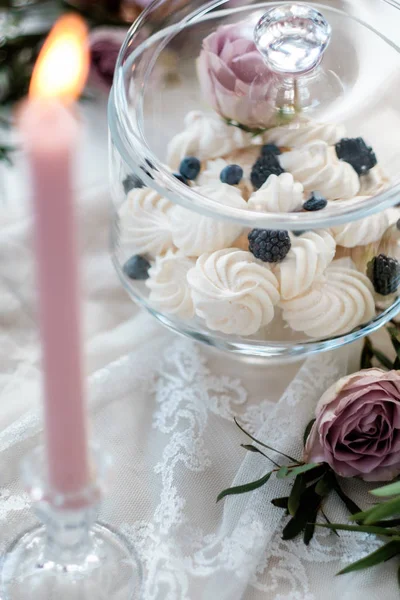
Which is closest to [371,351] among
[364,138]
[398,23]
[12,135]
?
[364,138]

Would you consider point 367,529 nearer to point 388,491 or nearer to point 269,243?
point 388,491

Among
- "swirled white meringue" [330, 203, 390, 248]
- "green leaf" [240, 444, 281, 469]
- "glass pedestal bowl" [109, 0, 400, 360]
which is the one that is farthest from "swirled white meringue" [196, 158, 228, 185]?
"green leaf" [240, 444, 281, 469]

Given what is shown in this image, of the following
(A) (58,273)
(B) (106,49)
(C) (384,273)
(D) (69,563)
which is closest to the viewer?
(A) (58,273)

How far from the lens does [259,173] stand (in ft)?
2.15

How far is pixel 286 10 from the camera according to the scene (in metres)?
0.71

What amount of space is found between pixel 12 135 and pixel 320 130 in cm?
34

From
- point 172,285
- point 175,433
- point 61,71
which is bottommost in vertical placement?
point 175,433

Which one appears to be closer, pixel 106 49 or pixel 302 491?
pixel 302 491

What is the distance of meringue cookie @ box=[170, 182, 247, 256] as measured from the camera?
61 cm

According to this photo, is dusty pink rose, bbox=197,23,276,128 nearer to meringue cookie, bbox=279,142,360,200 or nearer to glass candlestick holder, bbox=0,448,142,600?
meringue cookie, bbox=279,142,360,200

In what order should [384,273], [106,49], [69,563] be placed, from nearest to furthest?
1. [69,563]
2. [384,273]
3. [106,49]

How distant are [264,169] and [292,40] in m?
0.12

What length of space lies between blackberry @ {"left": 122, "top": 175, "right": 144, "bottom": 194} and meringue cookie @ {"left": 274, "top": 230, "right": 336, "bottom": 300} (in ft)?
0.43

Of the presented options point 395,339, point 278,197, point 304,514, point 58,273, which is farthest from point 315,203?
point 58,273
